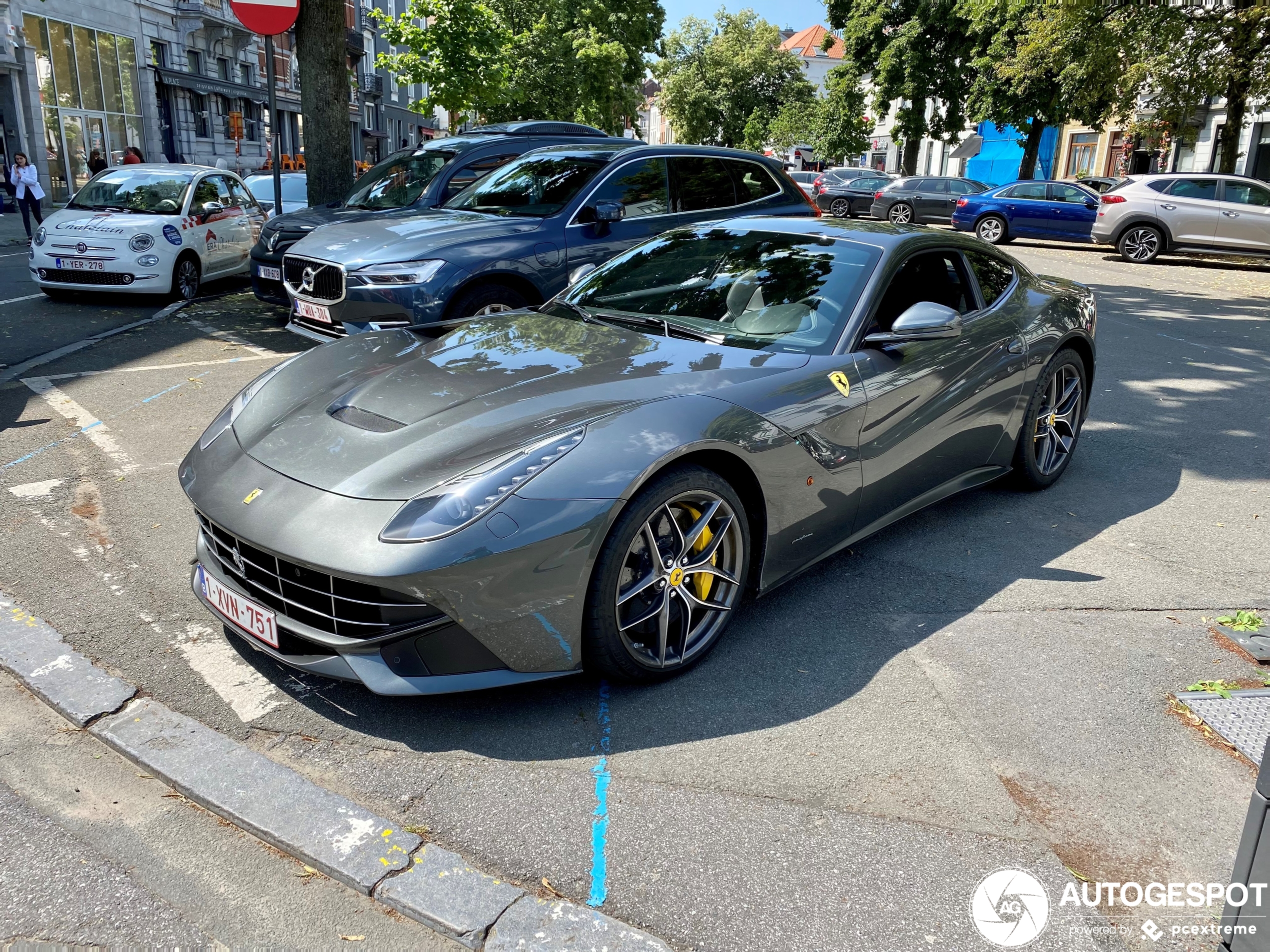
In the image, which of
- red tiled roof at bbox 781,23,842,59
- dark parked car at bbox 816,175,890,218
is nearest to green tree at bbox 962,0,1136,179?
dark parked car at bbox 816,175,890,218

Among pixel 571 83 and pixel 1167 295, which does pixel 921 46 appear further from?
pixel 1167 295

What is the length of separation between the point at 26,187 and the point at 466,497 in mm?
17763

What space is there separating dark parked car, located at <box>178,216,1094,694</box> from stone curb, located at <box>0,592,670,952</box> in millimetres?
341

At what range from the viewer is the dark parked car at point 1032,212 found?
2138 centimetres

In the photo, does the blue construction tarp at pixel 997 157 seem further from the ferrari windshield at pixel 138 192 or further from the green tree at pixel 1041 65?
the ferrari windshield at pixel 138 192

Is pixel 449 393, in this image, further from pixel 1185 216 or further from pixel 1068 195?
pixel 1068 195

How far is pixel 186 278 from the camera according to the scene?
1108 centimetres

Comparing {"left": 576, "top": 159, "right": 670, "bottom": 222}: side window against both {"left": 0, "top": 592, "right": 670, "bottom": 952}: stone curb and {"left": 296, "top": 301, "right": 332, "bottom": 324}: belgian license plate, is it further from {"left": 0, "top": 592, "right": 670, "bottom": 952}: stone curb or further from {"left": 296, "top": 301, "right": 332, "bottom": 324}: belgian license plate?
{"left": 0, "top": 592, "right": 670, "bottom": 952}: stone curb

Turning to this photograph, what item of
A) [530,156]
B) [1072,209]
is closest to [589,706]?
[530,156]

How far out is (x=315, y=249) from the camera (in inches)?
287

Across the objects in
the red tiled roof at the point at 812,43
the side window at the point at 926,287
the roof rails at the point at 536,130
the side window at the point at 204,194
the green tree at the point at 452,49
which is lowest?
the side window at the point at 926,287

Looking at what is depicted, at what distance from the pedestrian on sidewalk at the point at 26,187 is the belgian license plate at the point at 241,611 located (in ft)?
53.0

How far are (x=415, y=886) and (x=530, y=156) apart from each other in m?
7.28

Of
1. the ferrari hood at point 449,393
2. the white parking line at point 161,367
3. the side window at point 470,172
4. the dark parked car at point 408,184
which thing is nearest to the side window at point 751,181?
the dark parked car at point 408,184
